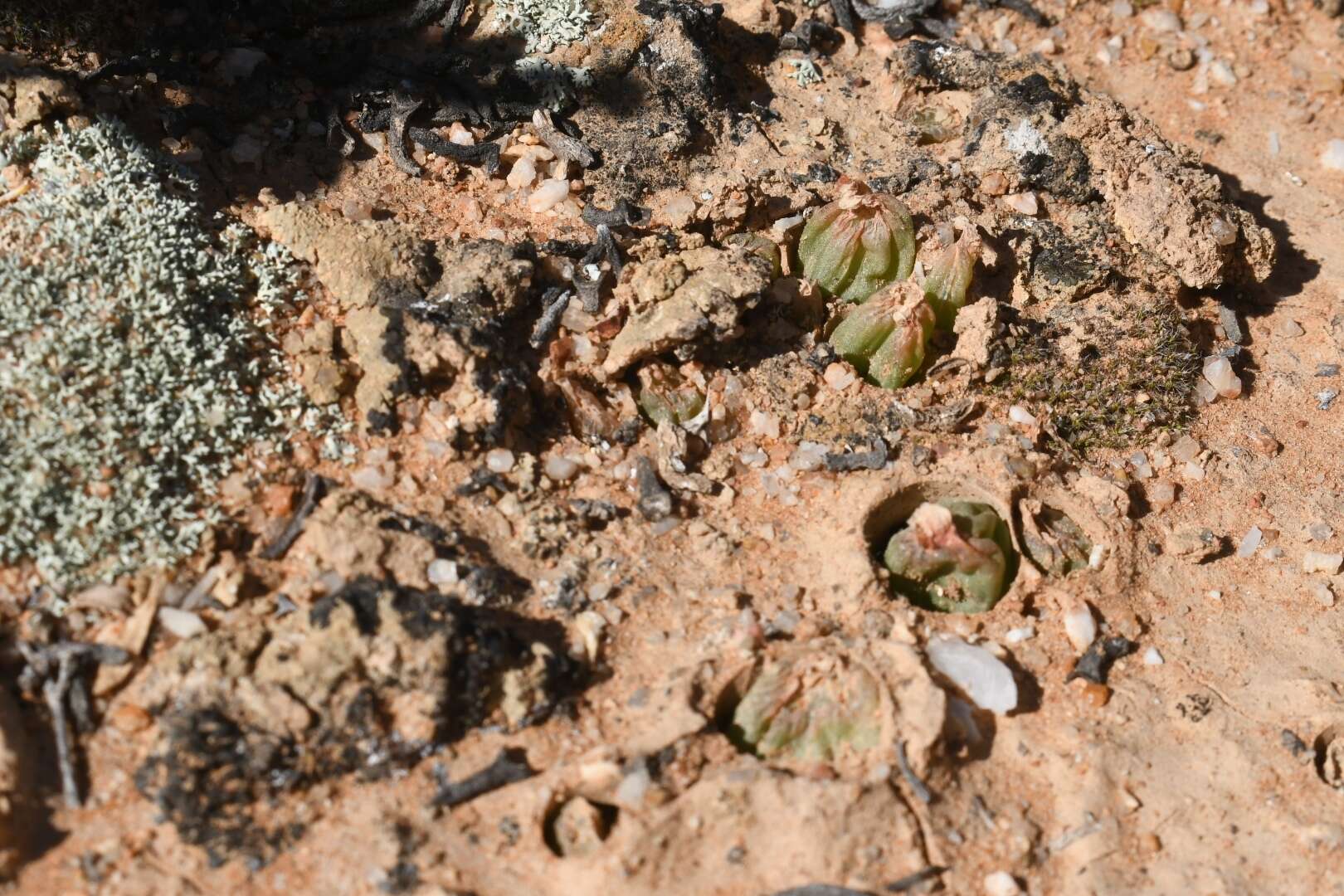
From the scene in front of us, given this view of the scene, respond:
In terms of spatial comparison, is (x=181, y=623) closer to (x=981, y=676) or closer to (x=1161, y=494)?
(x=981, y=676)

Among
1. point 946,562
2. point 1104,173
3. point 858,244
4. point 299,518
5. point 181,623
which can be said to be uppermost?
→ point 1104,173

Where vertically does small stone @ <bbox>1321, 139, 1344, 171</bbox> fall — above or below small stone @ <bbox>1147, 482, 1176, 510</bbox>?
above

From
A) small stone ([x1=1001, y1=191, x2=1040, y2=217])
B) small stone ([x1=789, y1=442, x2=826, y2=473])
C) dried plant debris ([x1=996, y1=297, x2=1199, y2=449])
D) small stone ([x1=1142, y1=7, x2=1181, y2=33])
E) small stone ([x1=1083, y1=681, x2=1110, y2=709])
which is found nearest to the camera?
small stone ([x1=1083, y1=681, x2=1110, y2=709])

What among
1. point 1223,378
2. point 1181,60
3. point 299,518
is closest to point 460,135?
point 299,518

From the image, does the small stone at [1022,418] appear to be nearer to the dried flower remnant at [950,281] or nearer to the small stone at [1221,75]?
the dried flower remnant at [950,281]

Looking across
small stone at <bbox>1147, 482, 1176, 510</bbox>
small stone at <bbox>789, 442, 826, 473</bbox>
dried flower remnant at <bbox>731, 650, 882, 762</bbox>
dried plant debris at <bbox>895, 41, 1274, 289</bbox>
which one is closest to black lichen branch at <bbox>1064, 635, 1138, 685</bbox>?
small stone at <bbox>1147, 482, 1176, 510</bbox>

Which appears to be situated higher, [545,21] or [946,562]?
[545,21]

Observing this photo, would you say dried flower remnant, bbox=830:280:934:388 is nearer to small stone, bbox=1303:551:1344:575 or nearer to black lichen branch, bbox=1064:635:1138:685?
black lichen branch, bbox=1064:635:1138:685

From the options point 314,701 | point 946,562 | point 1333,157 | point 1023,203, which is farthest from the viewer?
point 1333,157
